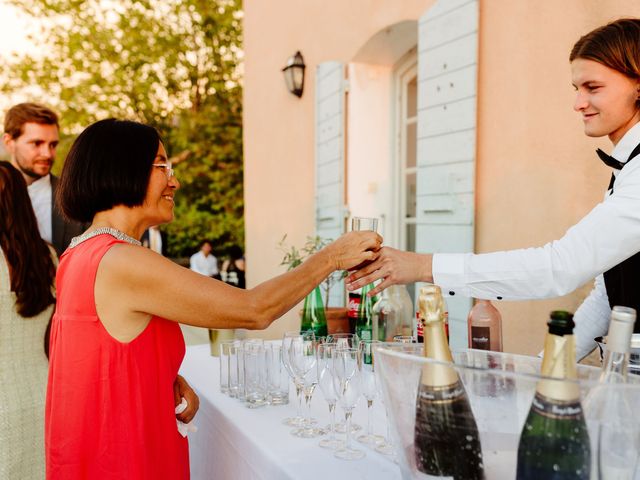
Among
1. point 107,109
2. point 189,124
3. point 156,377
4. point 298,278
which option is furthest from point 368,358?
point 107,109

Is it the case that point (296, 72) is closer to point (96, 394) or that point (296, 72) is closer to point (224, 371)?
point (224, 371)

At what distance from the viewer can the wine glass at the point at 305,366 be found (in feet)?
4.36

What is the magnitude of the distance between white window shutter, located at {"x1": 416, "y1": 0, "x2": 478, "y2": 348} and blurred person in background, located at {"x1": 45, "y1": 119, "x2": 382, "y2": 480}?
175 cm


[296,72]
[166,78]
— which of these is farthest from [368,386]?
[166,78]

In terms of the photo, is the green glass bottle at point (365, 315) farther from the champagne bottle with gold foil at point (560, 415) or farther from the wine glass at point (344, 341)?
the champagne bottle with gold foil at point (560, 415)

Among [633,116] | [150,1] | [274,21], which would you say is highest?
[150,1]

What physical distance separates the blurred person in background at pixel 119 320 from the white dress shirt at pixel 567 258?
17.3 inches

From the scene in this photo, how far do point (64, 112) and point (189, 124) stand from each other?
3099 mm

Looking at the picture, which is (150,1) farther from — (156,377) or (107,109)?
(156,377)

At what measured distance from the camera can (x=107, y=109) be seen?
13.7 m

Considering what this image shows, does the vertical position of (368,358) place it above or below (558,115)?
below

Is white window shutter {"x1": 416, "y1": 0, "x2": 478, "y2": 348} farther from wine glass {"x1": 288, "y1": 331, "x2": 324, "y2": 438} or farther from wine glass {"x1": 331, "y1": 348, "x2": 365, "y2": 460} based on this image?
wine glass {"x1": 331, "y1": 348, "x2": 365, "y2": 460}

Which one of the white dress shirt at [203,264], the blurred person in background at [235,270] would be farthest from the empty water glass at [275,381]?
the white dress shirt at [203,264]

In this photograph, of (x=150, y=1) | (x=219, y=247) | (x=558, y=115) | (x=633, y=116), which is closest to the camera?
(x=633, y=116)
